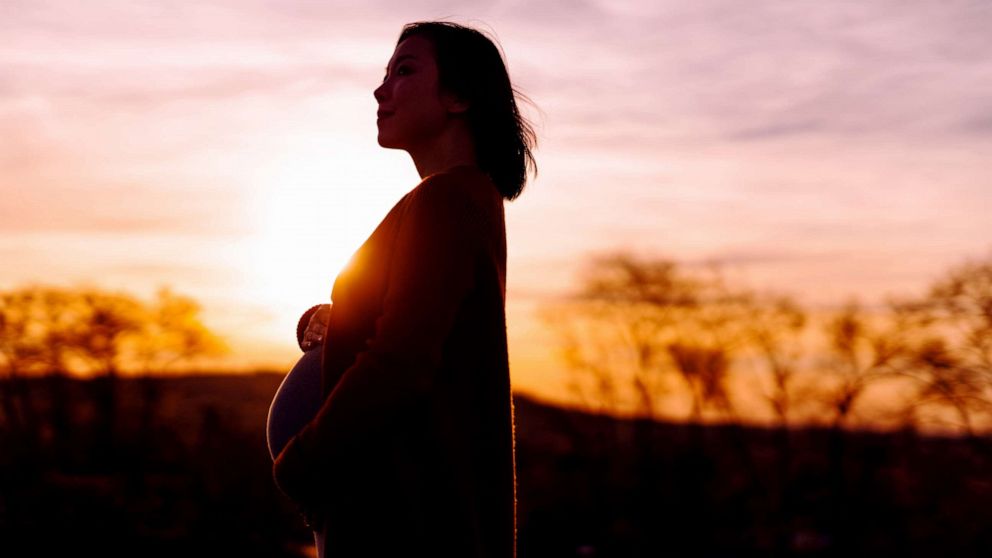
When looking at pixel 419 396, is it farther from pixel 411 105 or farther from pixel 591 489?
pixel 591 489

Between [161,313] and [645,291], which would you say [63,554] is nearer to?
[161,313]

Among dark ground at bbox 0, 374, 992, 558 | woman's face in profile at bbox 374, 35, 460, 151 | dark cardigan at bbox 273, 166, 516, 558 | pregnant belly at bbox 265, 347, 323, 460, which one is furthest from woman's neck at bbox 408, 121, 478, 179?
dark ground at bbox 0, 374, 992, 558

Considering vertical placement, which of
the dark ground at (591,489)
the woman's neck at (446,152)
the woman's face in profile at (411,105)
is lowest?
the dark ground at (591,489)

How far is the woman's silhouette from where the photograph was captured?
2035 mm

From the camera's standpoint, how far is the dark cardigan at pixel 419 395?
203 centimetres

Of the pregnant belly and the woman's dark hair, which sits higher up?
the woman's dark hair

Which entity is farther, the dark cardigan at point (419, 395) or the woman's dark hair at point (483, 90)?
the woman's dark hair at point (483, 90)

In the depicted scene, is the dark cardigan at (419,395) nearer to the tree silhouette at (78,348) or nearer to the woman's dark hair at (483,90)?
the woman's dark hair at (483,90)

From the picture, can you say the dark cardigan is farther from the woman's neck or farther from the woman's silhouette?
the woman's neck

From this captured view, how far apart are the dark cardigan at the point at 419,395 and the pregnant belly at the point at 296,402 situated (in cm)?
24

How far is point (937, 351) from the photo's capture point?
37.9ft

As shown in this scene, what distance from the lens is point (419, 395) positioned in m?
2.04

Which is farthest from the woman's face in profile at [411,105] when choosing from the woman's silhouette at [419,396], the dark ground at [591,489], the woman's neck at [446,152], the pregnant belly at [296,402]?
the dark ground at [591,489]

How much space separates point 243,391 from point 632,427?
57.9 feet
